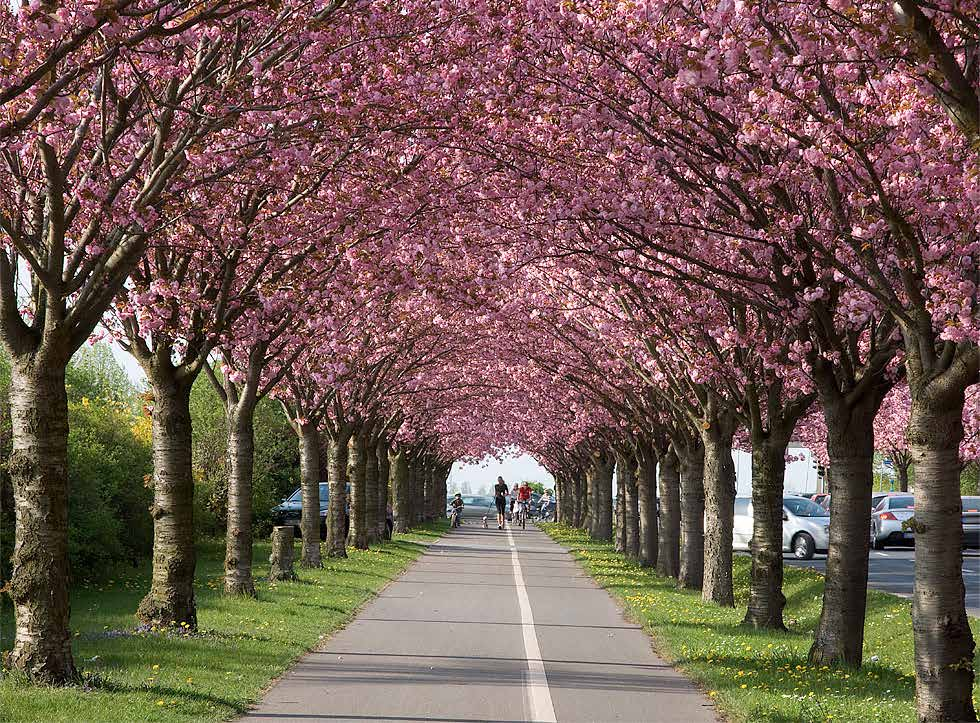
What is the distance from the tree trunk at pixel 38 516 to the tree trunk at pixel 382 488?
2905 centimetres

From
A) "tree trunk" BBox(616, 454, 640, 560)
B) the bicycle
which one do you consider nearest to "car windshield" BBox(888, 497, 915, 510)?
"tree trunk" BBox(616, 454, 640, 560)

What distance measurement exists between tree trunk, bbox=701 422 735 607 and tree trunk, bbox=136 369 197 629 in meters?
8.94

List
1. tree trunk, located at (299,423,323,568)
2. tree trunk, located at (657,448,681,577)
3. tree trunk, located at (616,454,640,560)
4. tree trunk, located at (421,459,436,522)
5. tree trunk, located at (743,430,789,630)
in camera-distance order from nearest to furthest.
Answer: tree trunk, located at (743,430,789,630)
tree trunk, located at (299,423,323,568)
tree trunk, located at (657,448,681,577)
tree trunk, located at (616,454,640,560)
tree trunk, located at (421,459,436,522)

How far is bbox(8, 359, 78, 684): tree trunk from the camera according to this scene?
10133 mm

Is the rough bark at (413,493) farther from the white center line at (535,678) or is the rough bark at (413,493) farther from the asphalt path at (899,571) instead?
the white center line at (535,678)

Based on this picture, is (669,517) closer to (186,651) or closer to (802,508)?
(802,508)

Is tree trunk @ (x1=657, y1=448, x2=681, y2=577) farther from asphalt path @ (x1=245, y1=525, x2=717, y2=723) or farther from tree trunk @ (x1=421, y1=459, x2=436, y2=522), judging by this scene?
tree trunk @ (x1=421, y1=459, x2=436, y2=522)

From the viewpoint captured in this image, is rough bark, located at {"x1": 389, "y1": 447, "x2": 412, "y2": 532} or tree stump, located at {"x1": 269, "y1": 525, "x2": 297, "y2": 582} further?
rough bark, located at {"x1": 389, "y1": 447, "x2": 412, "y2": 532}

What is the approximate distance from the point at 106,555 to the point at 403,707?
45.2 feet

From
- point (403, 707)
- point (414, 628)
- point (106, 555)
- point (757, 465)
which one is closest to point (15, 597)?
point (403, 707)

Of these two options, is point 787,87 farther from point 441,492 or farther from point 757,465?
point 441,492

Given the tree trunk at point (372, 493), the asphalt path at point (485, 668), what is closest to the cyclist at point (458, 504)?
the tree trunk at point (372, 493)

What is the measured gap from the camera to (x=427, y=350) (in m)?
31.8

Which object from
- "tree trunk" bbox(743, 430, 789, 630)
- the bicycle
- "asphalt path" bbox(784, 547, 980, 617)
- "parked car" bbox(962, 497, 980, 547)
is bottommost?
the bicycle
